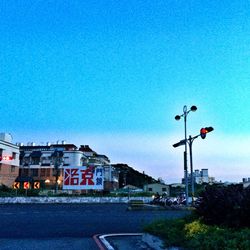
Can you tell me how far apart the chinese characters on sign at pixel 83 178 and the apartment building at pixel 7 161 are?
80.1 ft

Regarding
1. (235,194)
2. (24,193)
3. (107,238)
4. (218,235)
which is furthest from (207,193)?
(24,193)

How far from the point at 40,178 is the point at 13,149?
1161 cm

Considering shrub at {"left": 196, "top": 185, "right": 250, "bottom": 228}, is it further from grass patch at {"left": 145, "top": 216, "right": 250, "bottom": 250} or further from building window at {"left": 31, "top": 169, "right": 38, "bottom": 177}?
building window at {"left": 31, "top": 169, "right": 38, "bottom": 177}

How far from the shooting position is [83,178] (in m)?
39.0

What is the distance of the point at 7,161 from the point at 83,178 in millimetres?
29609

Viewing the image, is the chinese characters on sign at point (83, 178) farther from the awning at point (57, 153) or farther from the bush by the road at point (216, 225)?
the awning at point (57, 153)

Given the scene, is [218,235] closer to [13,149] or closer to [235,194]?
[235,194]

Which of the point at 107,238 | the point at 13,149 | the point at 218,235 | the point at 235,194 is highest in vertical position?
the point at 13,149

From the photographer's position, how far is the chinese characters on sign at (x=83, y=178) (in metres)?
38.6

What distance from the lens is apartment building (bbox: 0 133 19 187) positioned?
61.4 metres

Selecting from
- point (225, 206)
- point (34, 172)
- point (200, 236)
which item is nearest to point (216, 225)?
point (225, 206)

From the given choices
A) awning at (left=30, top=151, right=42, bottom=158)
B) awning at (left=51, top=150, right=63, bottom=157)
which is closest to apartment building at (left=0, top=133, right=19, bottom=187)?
awning at (left=30, top=151, right=42, bottom=158)

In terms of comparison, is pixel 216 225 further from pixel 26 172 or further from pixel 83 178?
pixel 26 172

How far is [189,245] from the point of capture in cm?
655
